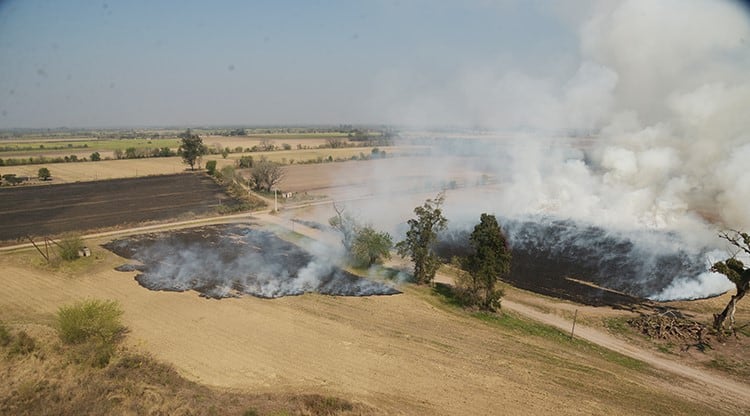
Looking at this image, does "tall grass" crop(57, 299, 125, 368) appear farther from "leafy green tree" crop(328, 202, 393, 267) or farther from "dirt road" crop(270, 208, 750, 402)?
"dirt road" crop(270, 208, 750, 402)

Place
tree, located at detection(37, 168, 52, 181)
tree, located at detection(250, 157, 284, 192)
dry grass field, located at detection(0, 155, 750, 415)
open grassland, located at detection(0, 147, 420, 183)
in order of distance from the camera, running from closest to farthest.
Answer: dry grass field, located at detection(0, 155, 750, 415)
tree, located at detection(250, 157, 284, 192)
tree, located at detection(37, 168, 52, 181)
open grassland, located at detection(0, 147, 420, 183)

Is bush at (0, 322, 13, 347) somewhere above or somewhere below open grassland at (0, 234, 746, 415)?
below

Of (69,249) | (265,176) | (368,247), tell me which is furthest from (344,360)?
(265,176)

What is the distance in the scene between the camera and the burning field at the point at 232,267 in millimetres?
26875

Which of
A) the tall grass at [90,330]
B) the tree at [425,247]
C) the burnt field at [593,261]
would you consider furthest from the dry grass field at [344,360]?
the burnt field at [593,261]

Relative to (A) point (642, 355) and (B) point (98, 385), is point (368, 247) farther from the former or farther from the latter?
(B) point (98, 385)

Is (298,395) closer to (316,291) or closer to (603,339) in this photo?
(316,291)

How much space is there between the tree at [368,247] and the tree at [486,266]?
24.3 feet

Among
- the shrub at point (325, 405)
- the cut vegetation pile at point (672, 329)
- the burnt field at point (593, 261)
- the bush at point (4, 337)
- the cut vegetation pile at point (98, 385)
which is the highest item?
the burnt field at point (593, 261)

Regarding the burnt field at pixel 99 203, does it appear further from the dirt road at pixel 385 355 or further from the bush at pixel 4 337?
the bush at pixel 4 337

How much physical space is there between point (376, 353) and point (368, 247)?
1258 cm

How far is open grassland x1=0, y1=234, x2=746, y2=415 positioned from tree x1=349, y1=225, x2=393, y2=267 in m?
5.38

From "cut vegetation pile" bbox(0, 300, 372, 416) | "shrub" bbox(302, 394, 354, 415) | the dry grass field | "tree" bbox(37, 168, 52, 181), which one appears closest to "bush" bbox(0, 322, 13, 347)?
"cut vegetation pile" bbox(0, 300, 372, 416)

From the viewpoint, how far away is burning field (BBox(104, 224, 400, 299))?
26875mm
